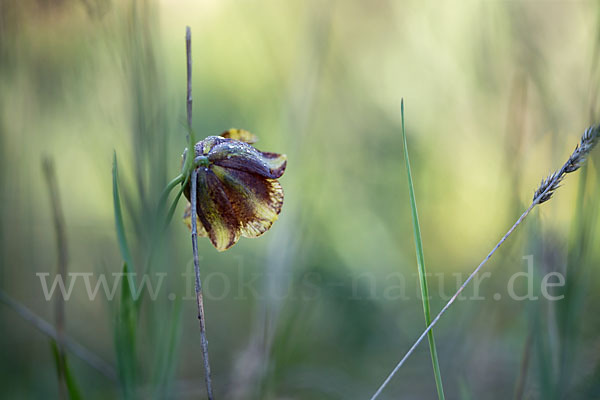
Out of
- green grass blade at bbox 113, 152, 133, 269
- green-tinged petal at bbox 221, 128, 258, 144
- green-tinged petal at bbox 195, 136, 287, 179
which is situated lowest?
green grass blade at bbox 113, 152, 133, 269

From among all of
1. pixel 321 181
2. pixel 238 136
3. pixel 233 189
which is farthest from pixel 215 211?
pixel 321 181

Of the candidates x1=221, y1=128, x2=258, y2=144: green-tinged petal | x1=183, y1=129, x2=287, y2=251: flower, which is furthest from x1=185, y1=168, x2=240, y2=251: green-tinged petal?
x1=221, y1=128, x2=258, y2=144: green-tinged petal

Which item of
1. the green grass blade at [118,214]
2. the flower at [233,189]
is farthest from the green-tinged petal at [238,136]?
the green grass blade at [118,214]

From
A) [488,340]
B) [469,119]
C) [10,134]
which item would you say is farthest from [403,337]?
[10,134]

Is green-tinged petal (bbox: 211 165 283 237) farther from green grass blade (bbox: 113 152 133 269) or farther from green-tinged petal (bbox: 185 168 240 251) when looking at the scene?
green grass blade (bbox: 113 152 133 269)

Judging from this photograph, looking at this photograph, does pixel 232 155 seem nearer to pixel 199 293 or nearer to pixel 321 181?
pixel 199 293

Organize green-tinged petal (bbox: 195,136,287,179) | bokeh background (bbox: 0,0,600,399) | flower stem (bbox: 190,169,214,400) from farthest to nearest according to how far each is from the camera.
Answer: bokeh background (bbox: 0,0,600,399) → green-tinged petal (bbox: 195,136,287,179) → flower stem (bbox: 190,169,214,400)

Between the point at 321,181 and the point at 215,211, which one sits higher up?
the point at 321,181

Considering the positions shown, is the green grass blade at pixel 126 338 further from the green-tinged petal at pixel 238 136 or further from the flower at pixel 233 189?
the green-tinged petal at pixel 238 136

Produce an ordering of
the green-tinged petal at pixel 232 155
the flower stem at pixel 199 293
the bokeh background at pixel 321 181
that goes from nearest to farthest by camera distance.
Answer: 1. the flower stem at pixel 199 293
2. the green-tinged petal at pixel 232 155
3. the bokeh background at pixel 321 181
